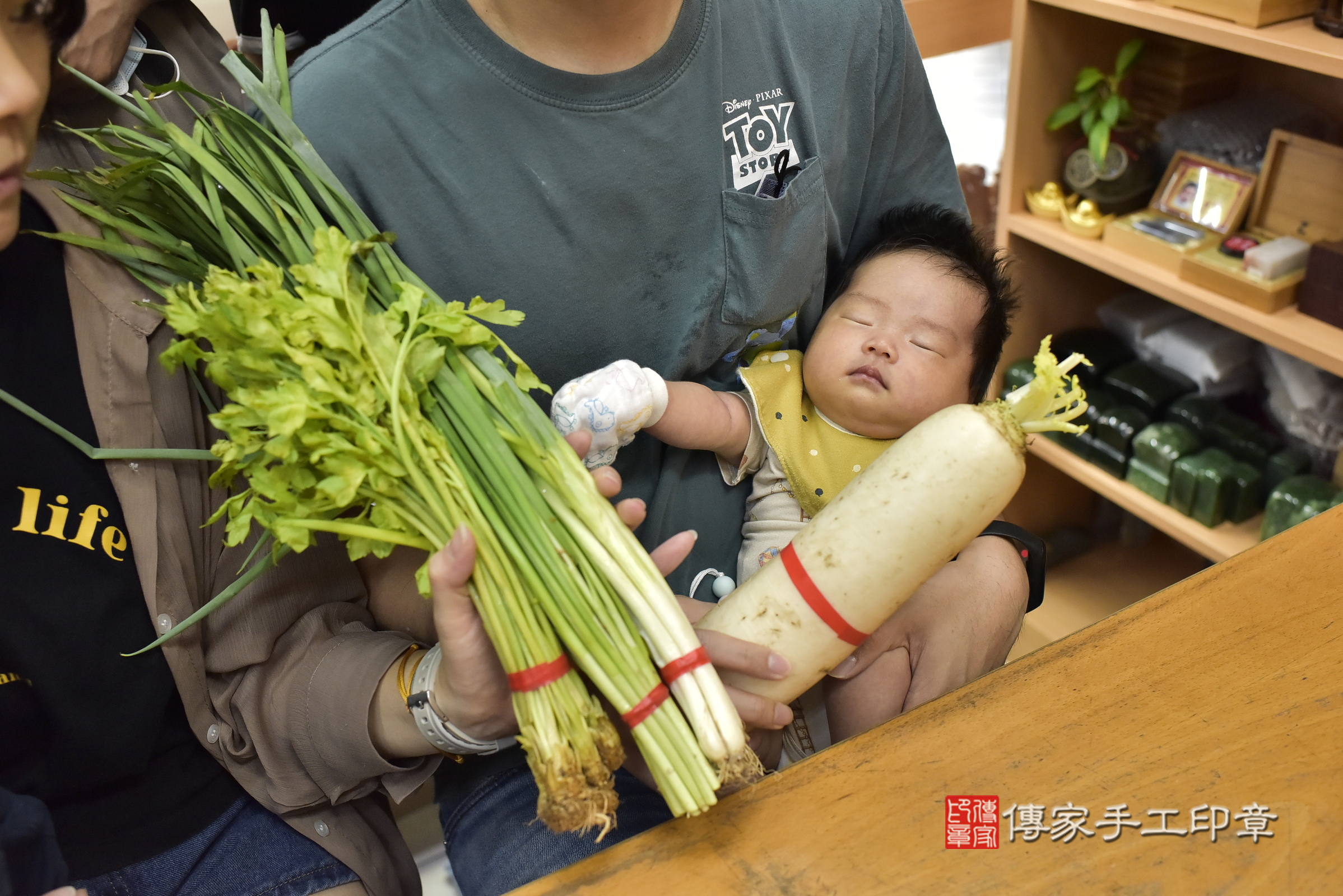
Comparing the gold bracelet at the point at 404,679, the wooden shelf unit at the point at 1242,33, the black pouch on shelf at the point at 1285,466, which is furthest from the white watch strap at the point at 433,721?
the black pouch on shelf at the point at 1285,466

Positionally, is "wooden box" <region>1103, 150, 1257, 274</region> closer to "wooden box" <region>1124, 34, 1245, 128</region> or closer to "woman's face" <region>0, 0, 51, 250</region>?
"wooden box" <region>1124, 34, 1245, 128</region>

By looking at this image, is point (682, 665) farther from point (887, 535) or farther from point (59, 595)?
point (59, 595)

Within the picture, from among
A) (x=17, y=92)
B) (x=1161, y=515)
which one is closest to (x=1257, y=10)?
(x=1161, y=515)

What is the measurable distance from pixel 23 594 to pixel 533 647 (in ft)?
1.79

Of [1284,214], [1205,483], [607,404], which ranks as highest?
[607,404]

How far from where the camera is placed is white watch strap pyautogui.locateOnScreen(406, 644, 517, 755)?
0.96 meters

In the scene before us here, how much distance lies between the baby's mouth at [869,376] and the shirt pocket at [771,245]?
0.13 metres

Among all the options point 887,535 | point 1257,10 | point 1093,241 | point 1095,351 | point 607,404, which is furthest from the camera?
point 1095,351

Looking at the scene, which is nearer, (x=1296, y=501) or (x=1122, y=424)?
(x=1296, y=501)

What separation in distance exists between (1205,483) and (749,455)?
4.13 feet

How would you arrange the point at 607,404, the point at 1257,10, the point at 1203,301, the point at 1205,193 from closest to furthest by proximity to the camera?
the point at 607,404 < the point at 1257,10 < the point at 1203,301 < the point at 1205,193

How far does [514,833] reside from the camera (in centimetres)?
114

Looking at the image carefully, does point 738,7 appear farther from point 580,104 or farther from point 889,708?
point 889,708

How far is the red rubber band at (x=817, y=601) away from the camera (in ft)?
3.12
